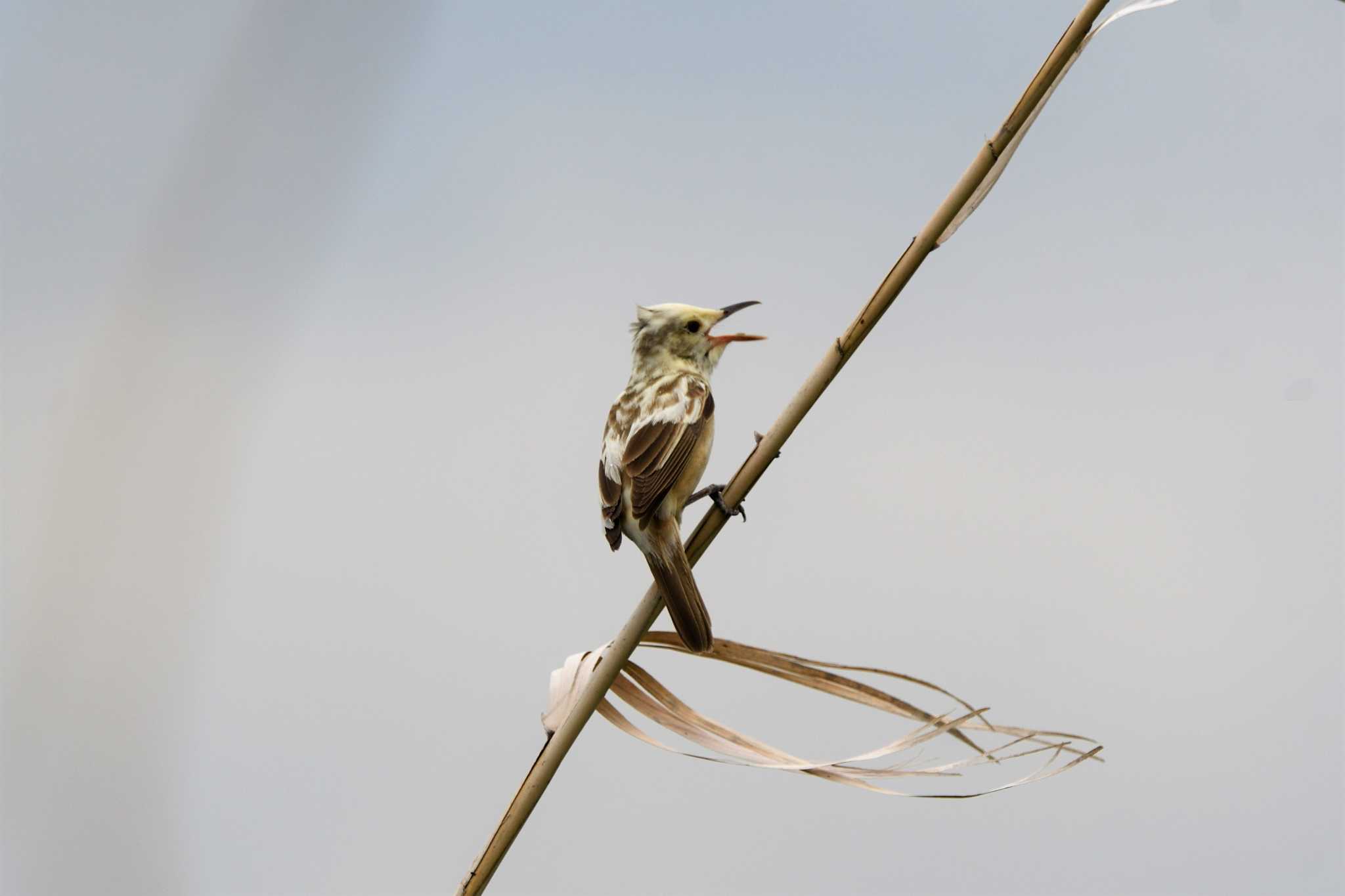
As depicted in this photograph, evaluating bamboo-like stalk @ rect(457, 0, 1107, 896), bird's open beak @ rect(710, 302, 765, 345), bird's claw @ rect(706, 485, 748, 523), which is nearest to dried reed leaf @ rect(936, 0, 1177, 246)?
bamboo-like stalk @ rect(457, 0, 1107, 896)

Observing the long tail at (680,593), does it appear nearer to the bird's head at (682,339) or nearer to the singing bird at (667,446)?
the singing bird at (667,446)

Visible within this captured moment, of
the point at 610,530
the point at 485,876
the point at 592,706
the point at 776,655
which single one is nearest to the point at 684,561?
the point at 610,530

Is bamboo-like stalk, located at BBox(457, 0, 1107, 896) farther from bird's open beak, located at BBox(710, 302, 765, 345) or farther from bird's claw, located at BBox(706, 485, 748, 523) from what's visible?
bird's open beak, located at BBox(710, 302, 765, 345)

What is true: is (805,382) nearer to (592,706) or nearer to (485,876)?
(592,706)

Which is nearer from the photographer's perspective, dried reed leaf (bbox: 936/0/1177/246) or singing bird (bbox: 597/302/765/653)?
dried reed leaf (bbox: 936/0/1177/246)

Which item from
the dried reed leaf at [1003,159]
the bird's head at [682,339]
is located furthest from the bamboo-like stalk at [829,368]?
the bird's head at [682,339]

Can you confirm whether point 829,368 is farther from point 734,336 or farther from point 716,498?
point 734,336

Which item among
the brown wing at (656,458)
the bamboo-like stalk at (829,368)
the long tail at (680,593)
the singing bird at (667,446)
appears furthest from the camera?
the brown wing at (656,458)

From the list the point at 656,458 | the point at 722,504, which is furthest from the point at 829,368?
the point at 656,458

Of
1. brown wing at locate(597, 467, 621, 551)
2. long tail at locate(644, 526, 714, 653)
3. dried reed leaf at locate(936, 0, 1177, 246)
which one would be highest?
dried reed leaf at locate(936, 0, 1177, 246)
